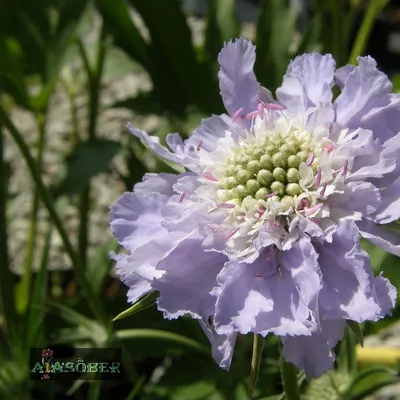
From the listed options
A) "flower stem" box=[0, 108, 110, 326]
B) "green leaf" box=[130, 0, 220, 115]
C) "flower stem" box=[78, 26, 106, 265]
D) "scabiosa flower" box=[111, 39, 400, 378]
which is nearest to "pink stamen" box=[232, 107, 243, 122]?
"scabiosa flower" box=[111, 39, 400, 378]

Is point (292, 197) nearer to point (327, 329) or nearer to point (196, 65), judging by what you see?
point (327, 329)

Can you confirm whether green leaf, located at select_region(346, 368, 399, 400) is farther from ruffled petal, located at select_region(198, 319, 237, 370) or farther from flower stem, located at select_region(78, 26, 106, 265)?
flower stem, located at select_region(78, 26, 106, 265)

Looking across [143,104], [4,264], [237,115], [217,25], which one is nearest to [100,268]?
[4,264]

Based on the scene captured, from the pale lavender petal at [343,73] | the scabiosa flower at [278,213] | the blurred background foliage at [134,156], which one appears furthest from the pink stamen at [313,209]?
the blurred background foliage at [134,156]

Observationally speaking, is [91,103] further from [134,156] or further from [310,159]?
[310,159]

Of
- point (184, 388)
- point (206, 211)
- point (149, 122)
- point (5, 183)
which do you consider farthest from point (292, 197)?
point (149, 122)
